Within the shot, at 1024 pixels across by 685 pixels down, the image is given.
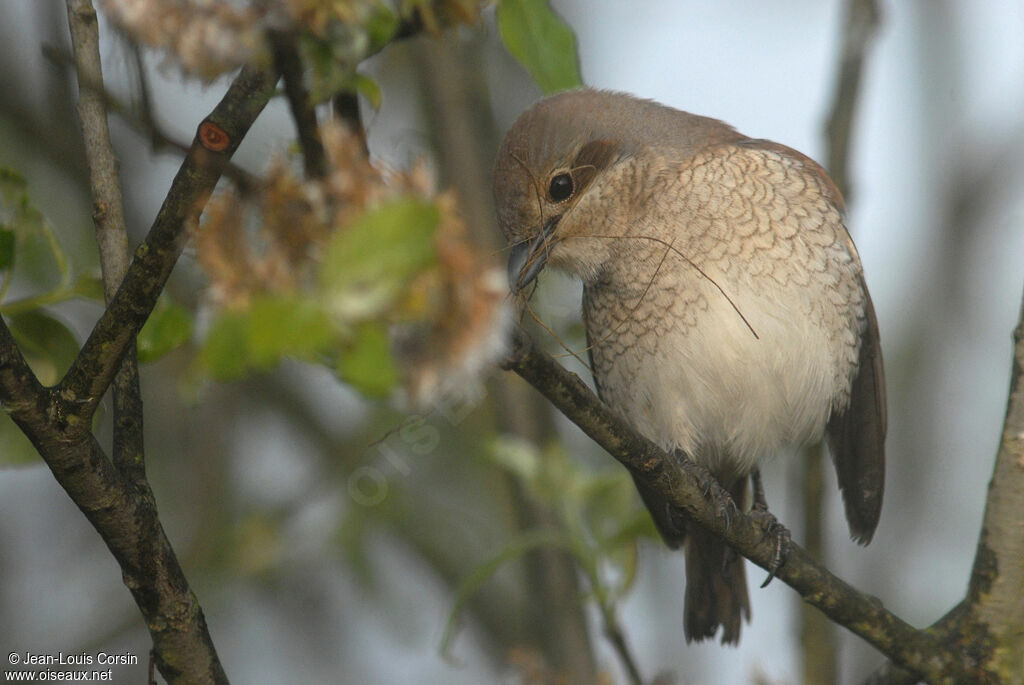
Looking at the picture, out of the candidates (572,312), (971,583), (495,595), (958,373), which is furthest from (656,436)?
(958,373)

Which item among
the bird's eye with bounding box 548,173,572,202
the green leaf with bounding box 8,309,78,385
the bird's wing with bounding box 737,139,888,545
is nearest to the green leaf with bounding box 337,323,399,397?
the green leaf with bounding box 8,309,78,385

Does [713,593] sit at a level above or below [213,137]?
below

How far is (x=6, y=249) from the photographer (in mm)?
1879

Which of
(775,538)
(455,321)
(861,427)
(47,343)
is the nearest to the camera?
(455,321)

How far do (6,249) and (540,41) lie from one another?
105 centimetres

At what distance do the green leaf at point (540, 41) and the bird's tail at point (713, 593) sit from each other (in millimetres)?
2255

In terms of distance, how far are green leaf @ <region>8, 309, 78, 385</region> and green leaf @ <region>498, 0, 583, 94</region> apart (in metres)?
1.07

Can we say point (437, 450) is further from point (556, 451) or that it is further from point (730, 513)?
point (730, 513)

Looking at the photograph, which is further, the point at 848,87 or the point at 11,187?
the point at 848,87

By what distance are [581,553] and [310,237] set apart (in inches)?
88.1

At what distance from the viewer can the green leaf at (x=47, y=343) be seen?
2057mm

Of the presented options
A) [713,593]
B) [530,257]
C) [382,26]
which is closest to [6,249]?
[382,26]

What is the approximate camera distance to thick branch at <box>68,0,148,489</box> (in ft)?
6.07

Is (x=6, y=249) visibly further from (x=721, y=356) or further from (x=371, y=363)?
(x=721, y=356)
